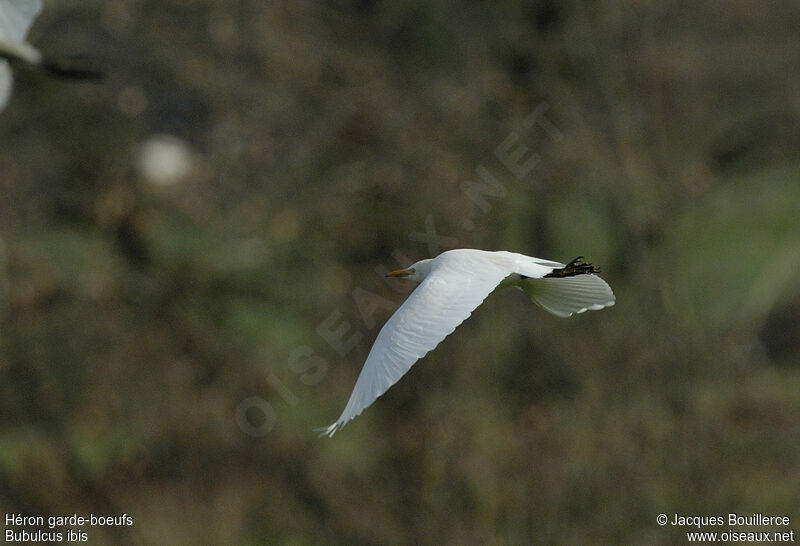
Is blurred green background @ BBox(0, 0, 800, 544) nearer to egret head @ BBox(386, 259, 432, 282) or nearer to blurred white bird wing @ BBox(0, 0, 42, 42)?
egret head @ BBox(386, 259, 432, 282)

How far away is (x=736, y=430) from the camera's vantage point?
6.79 m

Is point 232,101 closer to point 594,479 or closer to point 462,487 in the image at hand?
point 462,487

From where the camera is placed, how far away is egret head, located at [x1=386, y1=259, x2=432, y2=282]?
3.06m

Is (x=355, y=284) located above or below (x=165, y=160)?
below

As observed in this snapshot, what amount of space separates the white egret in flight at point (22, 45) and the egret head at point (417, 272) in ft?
3.87

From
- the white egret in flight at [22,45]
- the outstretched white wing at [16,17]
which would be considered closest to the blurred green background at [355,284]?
the white egret in flight at [22,45]

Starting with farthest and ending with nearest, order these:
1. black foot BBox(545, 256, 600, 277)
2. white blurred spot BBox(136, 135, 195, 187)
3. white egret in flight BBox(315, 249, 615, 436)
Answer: white blurred spot BBox(136, 135, 195, 187), black foot BBox(545, 256, 600, 277), white egret in flight BBox(315, 249, 615, 436)

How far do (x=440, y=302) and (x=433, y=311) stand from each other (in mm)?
33

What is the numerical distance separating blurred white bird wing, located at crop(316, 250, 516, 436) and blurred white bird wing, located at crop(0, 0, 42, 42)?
168 cm

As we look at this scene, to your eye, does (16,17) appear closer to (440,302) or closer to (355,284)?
(440,302)

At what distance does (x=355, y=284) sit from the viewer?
22.1ft

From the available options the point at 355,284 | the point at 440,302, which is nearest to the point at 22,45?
the point at 440,302

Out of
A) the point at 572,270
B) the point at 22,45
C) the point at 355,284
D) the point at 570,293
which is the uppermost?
the point at 22,45

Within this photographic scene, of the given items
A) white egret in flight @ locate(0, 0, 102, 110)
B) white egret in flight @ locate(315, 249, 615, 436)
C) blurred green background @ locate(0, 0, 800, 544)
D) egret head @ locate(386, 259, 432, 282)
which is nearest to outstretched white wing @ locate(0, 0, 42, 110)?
white egret in flight @ locate(0, 0, 102, 110)
